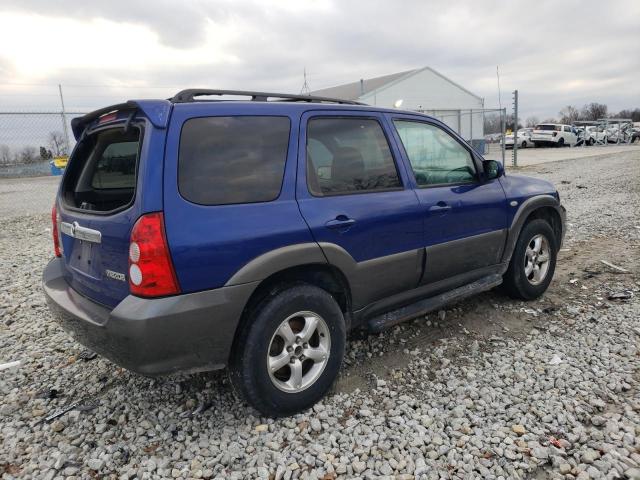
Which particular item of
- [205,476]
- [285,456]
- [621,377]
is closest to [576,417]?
[621,377]

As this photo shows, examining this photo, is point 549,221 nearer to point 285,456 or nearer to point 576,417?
point 576,417

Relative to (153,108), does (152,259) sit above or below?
below

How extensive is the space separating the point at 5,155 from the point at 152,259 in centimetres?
1613

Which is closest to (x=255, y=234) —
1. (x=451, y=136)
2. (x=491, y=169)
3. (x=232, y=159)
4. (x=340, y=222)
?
(x=232, y=159)

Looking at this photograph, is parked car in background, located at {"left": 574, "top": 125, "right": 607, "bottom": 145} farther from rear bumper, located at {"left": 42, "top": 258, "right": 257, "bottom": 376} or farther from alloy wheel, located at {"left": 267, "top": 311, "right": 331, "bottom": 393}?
rear bumper, located at {"left": 42, "top": 258, "right": 257, "bottom": 376}

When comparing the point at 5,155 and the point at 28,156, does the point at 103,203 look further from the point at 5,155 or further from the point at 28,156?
the point at 28,156

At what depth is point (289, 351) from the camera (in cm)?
272

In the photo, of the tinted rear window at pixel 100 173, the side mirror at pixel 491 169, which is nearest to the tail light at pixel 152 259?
the tinted rear window at pixel 100 173

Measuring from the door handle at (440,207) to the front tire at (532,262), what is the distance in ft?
3.77

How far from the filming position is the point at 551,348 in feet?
11.6

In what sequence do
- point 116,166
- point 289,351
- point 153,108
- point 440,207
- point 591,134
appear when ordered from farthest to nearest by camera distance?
point 591,134, point 440,207, point 116,166, point 289,351, point 153,108

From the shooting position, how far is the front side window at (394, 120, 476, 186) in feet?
11.4

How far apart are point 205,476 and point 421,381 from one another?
59.5 inches

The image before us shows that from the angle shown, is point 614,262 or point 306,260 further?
point 614,262
